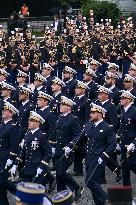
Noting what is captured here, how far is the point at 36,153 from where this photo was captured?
9.67 m

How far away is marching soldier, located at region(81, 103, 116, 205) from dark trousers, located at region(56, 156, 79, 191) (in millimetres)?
634

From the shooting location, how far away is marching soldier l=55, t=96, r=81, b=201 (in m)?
10.2

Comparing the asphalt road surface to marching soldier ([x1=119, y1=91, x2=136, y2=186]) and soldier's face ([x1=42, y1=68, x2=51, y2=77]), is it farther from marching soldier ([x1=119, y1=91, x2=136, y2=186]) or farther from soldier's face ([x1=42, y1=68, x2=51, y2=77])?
soldier's face ([x1=42, y1=68, x2=51, y2=77])

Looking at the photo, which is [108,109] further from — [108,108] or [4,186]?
[4,186]

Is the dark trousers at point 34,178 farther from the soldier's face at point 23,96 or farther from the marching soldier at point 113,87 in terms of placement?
the marching soldier at point 113,87

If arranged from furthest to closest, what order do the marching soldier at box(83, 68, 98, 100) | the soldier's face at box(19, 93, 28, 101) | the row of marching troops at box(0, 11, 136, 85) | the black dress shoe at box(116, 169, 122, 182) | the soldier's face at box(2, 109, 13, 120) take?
the row of marching troops at box(0, 11, 136, 85) < the marching soldier at box(83, 68, 98, 100) < the soldier's face at box(19, 93, 28, 101) < the black dress shoe at box(116, 169, 122, 182) < the soldier's face at box(2, 109, 13, 120)

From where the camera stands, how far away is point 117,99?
43.6ft

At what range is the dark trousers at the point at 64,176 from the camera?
10.2 metres

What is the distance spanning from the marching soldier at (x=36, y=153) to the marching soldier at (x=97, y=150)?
619 mm

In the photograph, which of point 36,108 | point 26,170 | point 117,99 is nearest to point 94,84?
point 117,99

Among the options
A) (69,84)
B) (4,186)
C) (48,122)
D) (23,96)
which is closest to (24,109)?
(23,96)

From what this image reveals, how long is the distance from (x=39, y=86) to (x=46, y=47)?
7.23m

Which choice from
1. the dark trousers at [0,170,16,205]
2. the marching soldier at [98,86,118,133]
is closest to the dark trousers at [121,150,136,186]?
the marching soldier at [98,86,118,133]

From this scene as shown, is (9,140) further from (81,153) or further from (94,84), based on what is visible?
(94,84)
